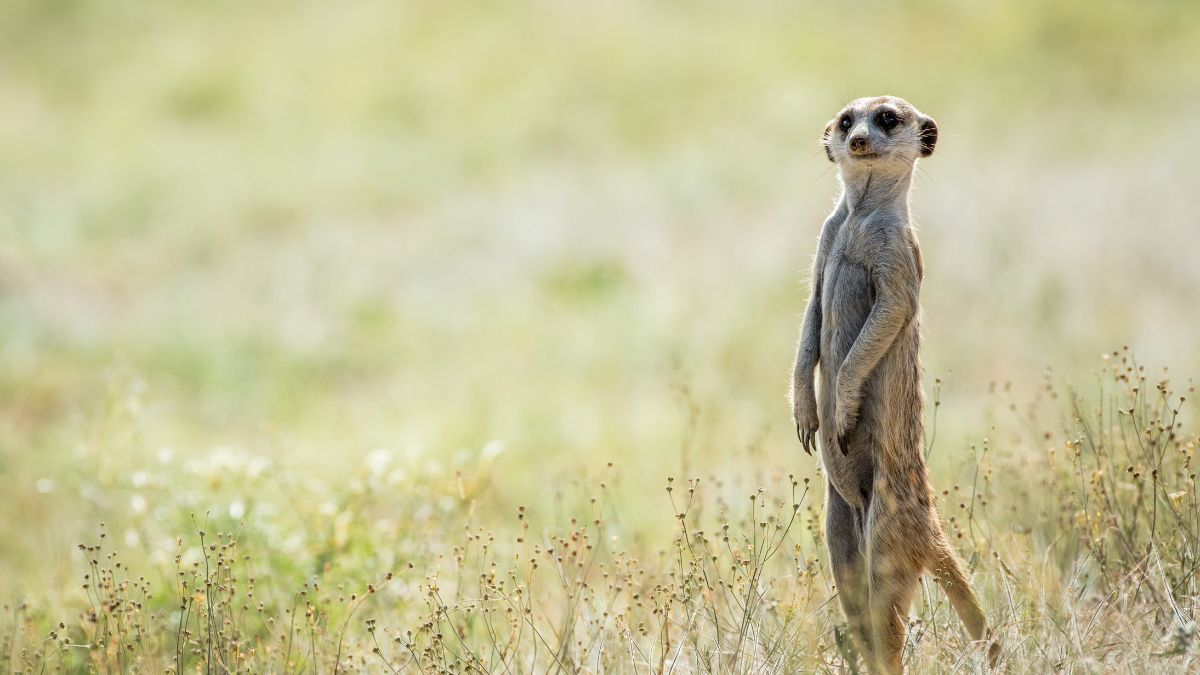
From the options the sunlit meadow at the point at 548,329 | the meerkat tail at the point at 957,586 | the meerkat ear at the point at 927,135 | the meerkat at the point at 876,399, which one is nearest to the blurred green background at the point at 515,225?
the sunlit meadow at the point at 548,329

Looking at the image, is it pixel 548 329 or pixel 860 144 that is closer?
pixel 860 144

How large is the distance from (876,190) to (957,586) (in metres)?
1.20

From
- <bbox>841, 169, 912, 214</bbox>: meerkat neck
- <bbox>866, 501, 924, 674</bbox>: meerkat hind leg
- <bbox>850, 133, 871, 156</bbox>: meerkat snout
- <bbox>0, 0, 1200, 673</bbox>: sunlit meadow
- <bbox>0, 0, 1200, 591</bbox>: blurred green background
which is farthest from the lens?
<bbox>0, 0, 1200, 591</bbox>: blurred green background

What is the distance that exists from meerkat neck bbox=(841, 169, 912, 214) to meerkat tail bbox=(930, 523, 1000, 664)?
1.00 m

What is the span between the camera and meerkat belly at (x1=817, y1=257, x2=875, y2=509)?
3387mm

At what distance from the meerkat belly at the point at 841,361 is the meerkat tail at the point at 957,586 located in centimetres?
26

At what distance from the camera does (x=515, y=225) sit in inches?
589

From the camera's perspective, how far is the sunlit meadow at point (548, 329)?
396cm

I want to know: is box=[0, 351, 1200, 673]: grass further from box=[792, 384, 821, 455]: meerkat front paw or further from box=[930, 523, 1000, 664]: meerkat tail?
box=[792, 384, 821, 455]: meerkat front paw

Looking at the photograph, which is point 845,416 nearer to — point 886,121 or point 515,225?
point 886,121

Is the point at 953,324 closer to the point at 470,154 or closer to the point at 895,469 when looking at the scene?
the point at 895,469

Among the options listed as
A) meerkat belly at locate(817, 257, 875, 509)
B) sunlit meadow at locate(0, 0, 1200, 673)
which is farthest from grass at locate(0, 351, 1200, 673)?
meerkat belly at locate(817, 257, 875, 509)

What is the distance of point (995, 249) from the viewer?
451 inches

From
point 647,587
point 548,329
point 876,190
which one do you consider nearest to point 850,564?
point 876,190
